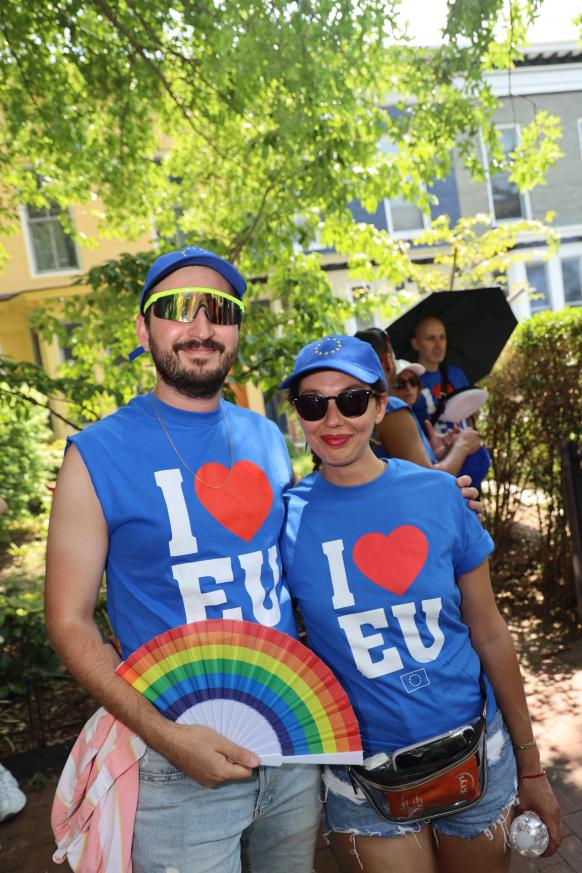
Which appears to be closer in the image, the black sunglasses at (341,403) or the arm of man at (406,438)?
the black sunglasses at (341,403)

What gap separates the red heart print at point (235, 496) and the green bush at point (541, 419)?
148 inches

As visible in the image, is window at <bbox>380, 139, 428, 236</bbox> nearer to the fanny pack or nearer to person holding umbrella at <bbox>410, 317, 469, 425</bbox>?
person holding umbrella at <bbox>410, 317, 469, 425</bbox>

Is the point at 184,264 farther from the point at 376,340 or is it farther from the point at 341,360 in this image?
the point at 376,340

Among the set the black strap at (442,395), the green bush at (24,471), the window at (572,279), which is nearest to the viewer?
the black strap at (442,395)

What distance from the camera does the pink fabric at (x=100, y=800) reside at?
5.19ft

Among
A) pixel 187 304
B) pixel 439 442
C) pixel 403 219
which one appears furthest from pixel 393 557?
pixel 403 219

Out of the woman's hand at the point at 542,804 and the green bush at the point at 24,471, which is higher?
the green bush at the point at 24,471

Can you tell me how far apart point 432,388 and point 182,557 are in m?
2.54

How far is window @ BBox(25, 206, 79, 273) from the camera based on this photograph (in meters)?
15.3

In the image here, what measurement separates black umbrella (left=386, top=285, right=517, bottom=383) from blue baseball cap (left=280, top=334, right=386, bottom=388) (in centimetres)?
211

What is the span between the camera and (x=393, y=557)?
1738 millimetres

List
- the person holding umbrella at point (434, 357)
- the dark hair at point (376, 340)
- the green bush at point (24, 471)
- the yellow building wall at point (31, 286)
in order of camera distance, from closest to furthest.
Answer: the dark hair at point (376, 340) < the person holding umbrella at point (434, 357) < the green bush at point (24, 471) < the yellow building wall at point (31, 286)

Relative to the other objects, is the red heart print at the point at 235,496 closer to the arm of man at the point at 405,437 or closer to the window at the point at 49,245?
the arm of man at the point at 405,437

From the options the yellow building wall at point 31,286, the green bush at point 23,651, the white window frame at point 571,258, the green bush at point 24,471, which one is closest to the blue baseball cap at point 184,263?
the green bush at point 23,651
